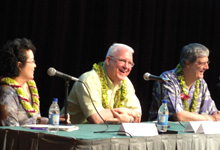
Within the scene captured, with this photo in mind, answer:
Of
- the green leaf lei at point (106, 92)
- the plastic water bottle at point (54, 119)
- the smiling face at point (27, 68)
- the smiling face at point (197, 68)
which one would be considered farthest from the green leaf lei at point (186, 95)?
the plastic water bottle at point (54, 119)

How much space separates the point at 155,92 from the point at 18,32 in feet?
5.60

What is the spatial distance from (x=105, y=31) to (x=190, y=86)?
1340mm

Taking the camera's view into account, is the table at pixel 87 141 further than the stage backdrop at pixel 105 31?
No

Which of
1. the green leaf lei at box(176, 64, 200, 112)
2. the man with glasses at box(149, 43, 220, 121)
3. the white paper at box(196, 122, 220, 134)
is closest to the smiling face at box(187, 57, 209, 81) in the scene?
the man with glasses at box(149, 43, 220, 121)

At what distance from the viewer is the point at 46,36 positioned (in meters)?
4.18

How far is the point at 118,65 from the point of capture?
3496 millimetres

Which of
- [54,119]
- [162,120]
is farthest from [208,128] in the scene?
[54,119]

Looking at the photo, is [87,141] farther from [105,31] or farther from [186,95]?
[105,31]

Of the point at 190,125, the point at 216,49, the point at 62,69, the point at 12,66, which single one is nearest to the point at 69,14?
the point at 62,69

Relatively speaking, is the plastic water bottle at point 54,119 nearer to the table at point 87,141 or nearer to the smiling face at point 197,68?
the table at point 87,141

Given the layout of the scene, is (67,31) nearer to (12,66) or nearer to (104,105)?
(104,105)

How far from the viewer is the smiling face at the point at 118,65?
3.50 metres

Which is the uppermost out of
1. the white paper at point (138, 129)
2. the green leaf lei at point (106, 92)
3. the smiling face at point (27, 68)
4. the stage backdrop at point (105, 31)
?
the stage backdrop at point (105, 31)

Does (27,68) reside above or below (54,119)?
above
